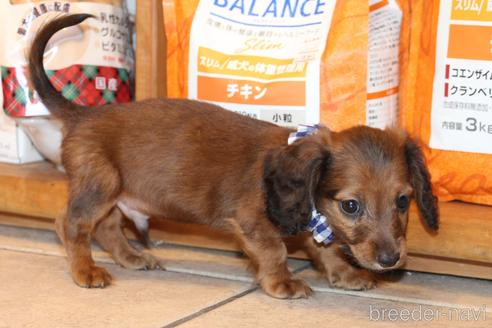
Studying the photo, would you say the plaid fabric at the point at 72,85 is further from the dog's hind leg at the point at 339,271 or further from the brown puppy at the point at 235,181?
the dog's hind leg at the point at 339,271

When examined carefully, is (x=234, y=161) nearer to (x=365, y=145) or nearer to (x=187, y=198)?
(x=187, y=198)

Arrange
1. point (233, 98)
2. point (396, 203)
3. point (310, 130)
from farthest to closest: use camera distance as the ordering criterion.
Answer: point (233, 98) < point (310, 130) < point (396, 203)

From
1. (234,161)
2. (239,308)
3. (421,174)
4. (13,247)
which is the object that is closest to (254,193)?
(234,161)

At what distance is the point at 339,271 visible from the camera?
2176 millimetres

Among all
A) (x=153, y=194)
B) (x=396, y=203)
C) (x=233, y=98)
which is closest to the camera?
(x=396, y=203)

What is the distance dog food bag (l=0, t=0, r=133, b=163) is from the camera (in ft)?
8.52

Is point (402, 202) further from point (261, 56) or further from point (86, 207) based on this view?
point (86, 207)

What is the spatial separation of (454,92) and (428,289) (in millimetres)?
544

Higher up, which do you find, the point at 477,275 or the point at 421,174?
the point at 421,174

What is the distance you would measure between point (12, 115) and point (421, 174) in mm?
1361

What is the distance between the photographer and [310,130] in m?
2.07

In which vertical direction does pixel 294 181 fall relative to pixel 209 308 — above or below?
above

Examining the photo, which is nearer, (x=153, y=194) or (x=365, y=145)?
(x=365, y=145)

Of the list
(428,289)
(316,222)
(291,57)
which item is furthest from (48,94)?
(428,289)
